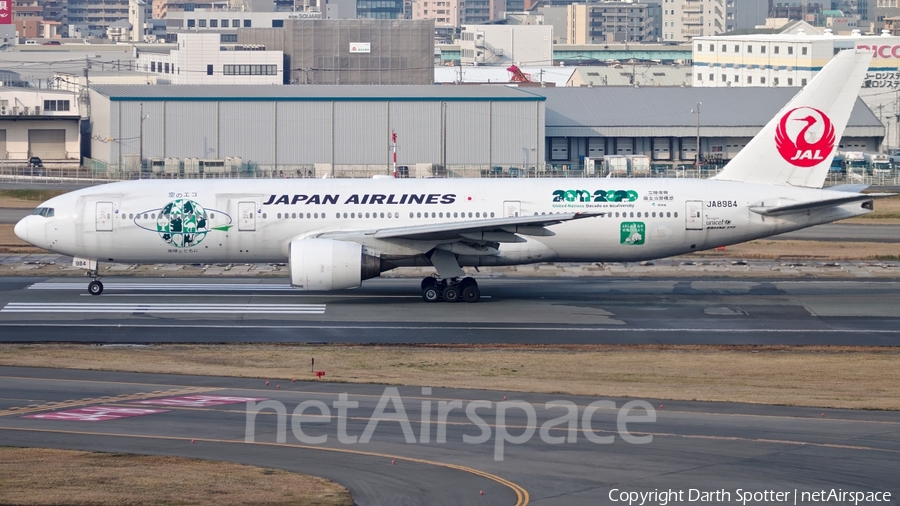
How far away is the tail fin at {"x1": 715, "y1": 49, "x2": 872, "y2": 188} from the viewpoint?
4166 centimetres

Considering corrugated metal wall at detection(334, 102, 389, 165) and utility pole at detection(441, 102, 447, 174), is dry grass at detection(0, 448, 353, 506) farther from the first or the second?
corrugated metal wall at detection(334, 102, 389, 165)

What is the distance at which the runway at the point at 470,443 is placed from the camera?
18188 millimetres

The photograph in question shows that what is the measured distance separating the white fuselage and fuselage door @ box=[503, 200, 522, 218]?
0.12 ft

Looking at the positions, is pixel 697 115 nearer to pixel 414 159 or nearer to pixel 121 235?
pixel 414 159

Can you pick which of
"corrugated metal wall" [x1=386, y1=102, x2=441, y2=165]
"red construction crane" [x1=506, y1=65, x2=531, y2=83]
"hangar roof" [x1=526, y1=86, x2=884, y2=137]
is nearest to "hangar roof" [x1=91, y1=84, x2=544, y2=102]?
"corrugated metal wall" [x1=386, y1=102, x2=441, y2=165]

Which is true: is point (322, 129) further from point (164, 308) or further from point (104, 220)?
point (164, 308)

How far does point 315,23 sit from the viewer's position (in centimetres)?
15625

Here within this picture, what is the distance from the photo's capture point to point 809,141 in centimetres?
4172

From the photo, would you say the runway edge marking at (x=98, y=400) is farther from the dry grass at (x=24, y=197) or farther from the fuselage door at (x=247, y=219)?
the dry grass at (x=24, y=197)

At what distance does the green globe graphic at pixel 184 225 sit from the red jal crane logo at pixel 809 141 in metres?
21.6

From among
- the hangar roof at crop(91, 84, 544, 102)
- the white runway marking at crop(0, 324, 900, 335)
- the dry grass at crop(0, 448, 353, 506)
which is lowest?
the dry grass at crop(0, 448, 353, 506)

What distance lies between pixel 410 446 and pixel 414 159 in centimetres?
7994

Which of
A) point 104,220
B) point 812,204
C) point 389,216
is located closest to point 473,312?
point 389,216

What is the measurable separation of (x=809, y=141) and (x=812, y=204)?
3.28 m
